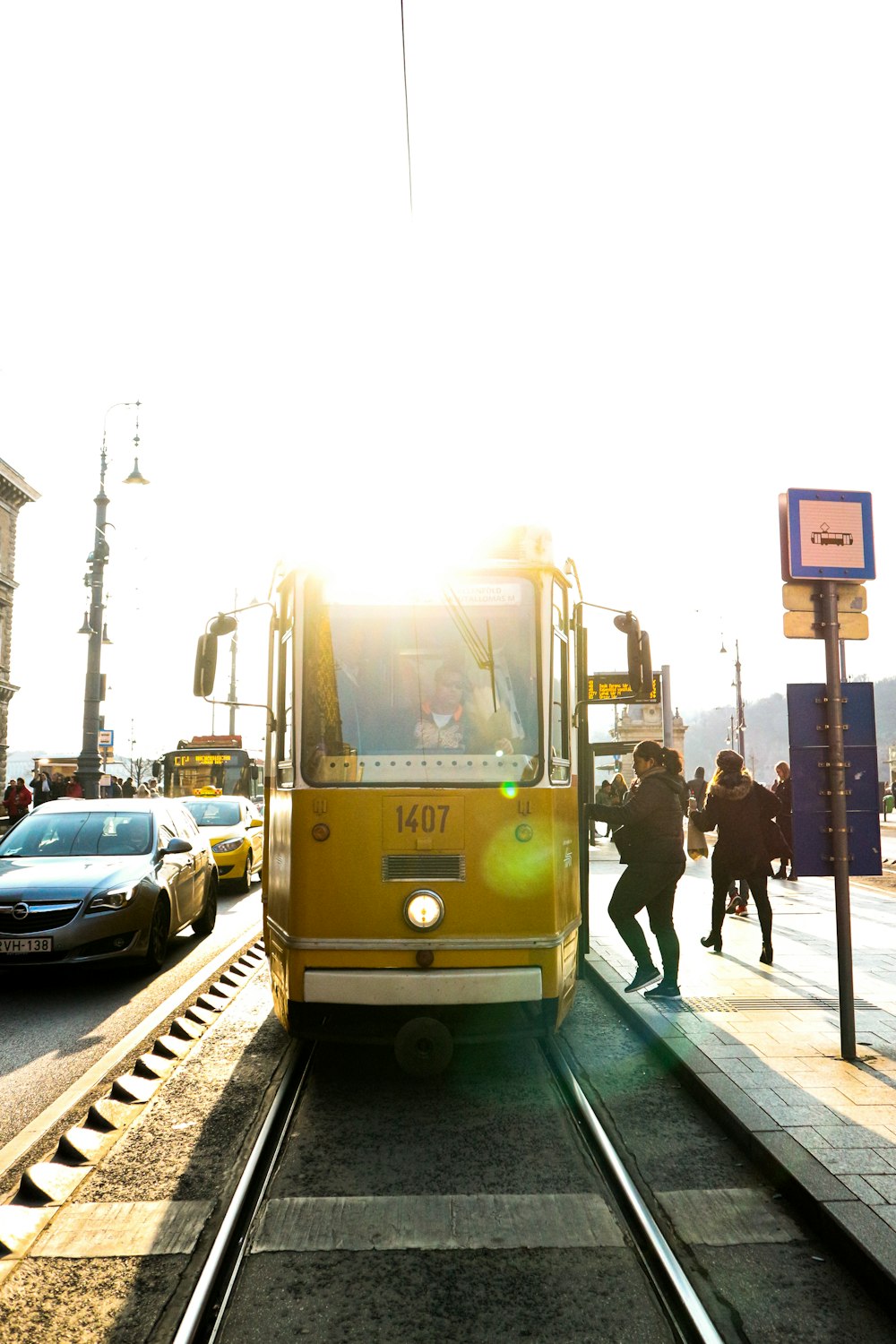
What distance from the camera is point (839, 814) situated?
19.4 feet

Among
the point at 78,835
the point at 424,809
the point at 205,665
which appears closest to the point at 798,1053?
the point at 424,809

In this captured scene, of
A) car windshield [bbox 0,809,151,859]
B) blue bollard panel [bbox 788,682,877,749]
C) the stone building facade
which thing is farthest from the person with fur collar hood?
the stone building facade

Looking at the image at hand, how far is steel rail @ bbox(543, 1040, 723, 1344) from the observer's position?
10.0 feet

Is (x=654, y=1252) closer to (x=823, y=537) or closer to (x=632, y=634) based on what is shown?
(x=632, y=634)

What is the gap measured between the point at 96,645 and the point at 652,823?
17707 millimetres

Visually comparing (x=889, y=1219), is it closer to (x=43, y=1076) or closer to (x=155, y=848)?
(x=43, y=1076)

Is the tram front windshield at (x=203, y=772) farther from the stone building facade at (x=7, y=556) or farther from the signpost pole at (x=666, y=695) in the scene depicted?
the stone building facade at (x=7, y=556)

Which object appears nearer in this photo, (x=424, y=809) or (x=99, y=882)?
(x=424, y=809)

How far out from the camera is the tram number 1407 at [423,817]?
5242mm

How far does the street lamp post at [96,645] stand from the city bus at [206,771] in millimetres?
7939

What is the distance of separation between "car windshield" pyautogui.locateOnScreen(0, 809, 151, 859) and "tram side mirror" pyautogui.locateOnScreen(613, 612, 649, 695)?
497 cm

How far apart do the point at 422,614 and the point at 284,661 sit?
82cm

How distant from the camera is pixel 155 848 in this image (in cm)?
941

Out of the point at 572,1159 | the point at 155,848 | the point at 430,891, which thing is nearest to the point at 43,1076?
the point at 430,891
